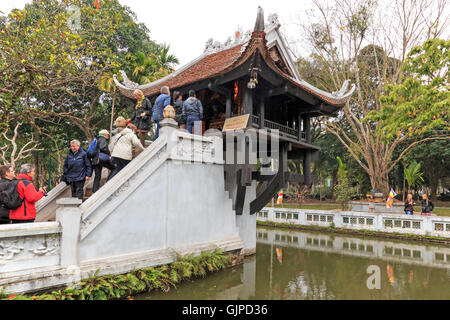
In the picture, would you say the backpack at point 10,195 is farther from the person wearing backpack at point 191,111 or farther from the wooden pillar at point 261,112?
the wooden pillar at point 261,112

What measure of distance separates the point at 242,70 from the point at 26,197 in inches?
218

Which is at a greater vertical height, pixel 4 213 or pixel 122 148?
pixel 122 148

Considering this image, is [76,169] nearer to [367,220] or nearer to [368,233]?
[368,233]

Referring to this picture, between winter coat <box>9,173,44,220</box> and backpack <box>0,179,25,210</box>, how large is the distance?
5cm

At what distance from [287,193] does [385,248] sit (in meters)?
21.6

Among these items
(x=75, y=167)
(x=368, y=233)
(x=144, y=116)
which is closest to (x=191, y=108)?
(x=144, y=116)

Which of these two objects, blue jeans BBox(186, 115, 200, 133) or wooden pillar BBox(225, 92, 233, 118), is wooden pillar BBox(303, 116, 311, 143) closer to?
wooden pillar BBox(225, 92, 233, 118)

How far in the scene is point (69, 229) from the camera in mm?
4949

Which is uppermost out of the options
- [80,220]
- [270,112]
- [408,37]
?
[408,37]

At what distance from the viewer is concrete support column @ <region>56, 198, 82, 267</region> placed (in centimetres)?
488

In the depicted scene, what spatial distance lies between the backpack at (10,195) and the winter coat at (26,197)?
0.05 meters
